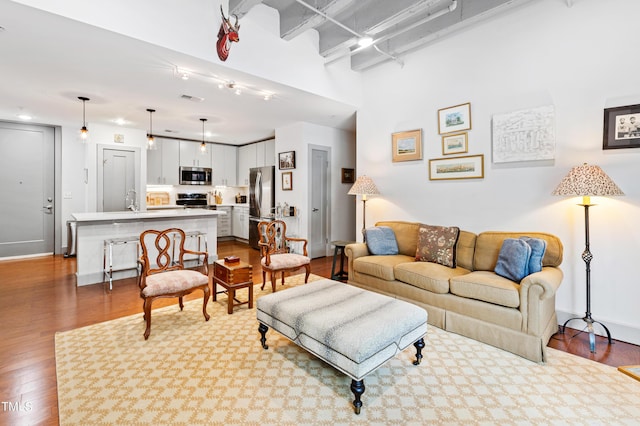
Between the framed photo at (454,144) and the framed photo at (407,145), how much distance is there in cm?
34

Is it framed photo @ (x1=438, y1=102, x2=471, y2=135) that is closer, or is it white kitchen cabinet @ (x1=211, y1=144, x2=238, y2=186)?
framed photo @ (x1=438, y1=102, x2=471, y2=135)

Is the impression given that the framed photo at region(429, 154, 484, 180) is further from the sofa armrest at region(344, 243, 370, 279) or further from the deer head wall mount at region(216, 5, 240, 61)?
the deer head wall mount at region(216, 5, 240, 61)

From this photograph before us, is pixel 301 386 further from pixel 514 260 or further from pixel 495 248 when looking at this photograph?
pixel 495 248

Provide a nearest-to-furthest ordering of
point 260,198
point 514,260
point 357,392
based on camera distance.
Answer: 1. point 357,392
2. point 514,260
3. point 260,198

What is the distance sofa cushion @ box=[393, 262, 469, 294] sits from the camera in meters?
2.84

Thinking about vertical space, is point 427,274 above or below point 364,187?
below

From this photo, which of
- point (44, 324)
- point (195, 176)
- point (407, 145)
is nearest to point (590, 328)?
point (407, 145)

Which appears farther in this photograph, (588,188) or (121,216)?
(121,216)

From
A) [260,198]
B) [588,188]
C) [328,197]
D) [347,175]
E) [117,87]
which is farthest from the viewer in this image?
[260,198]

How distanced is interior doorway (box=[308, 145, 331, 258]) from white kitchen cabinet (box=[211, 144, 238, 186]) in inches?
132

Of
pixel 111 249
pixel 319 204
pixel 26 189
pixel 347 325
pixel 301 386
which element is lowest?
pixel 301 386

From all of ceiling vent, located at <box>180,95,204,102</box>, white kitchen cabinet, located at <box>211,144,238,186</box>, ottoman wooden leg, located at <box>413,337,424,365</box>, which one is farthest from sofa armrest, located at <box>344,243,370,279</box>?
white kitchen cabinet, located at <box>211,144,238,186</box>

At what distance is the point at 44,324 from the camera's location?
2867 millimetres

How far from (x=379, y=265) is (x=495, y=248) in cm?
123
